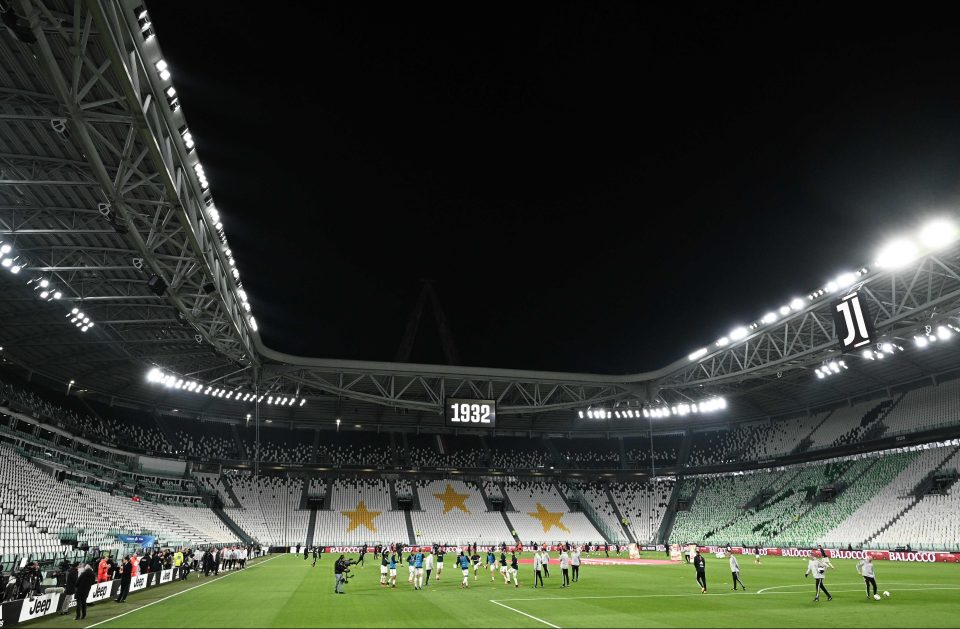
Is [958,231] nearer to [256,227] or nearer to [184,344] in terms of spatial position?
[256,227]

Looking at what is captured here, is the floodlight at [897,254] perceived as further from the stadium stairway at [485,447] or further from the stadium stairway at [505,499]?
the stadium stairway at [485,447]

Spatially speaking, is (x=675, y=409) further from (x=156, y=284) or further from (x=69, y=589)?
(x=69, y=589)

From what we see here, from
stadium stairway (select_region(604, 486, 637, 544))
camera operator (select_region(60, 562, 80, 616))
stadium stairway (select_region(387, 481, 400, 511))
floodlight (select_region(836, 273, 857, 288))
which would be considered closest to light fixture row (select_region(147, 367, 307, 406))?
stadium stairway (select_region(387, 481, 400, 511))

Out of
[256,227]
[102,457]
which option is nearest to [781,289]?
[256,227]

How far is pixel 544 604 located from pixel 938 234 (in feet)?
77.0

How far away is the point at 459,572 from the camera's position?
3681 cm

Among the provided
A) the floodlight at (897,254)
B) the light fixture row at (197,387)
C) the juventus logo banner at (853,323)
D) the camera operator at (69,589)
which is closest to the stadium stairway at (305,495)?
the light fixture row at (197,387)

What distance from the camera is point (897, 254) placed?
96.0 ft

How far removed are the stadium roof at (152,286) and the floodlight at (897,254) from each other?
170mm

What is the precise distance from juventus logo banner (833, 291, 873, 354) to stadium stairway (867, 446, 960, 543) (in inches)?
1232

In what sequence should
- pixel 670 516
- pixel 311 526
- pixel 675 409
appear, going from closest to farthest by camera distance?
pixel 675 409
pixel 311 526
pixel 670 516

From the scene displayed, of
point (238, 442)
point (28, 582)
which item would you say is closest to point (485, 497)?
point (238, 442)

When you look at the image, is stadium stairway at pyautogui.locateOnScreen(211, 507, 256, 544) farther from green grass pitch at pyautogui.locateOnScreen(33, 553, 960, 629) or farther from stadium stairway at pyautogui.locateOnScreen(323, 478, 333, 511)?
green grass pitch at pyautogui.locateOnScreen(33, 553, 960, 629)

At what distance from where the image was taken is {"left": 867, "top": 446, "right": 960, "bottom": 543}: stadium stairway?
49031 millimetres
